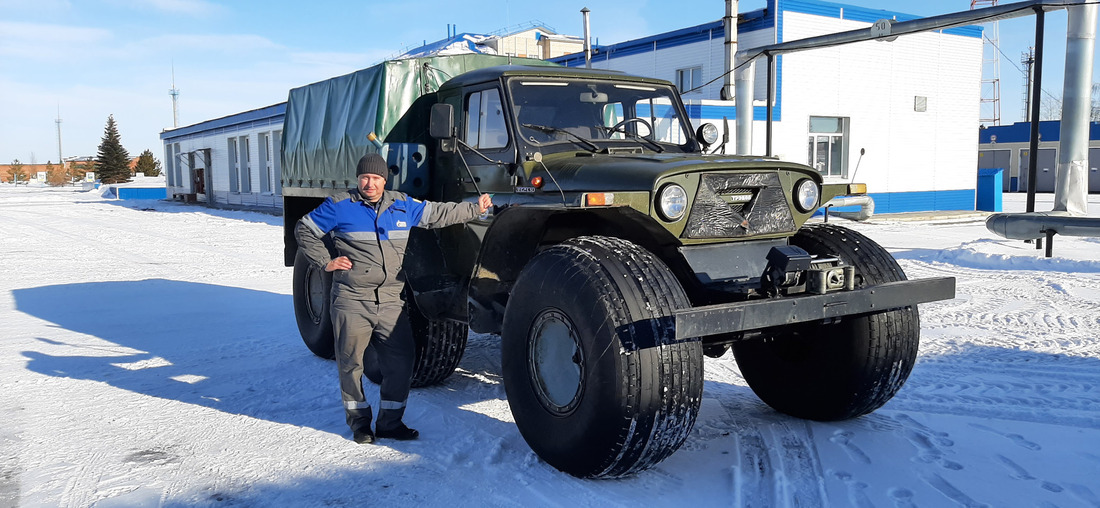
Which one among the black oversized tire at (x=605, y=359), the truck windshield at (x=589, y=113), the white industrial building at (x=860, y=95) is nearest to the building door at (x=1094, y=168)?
the white industrial building at (x=860, y=95)

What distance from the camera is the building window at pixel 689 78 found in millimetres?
25922

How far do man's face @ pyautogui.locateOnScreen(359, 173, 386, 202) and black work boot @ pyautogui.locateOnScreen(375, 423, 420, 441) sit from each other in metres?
1.46

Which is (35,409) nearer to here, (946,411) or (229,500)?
(229,500)

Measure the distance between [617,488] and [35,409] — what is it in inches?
171

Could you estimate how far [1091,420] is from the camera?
5258 mm

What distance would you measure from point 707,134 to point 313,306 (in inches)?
150

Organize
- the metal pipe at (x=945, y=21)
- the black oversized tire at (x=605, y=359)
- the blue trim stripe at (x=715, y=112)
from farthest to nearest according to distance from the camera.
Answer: the blue trim stripe at (x=715, y=112) → the metal pipe at (x=945, y=21) → the black oversized tire at (x=605, y=359)

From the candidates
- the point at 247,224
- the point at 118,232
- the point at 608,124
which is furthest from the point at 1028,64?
the point at 608,124

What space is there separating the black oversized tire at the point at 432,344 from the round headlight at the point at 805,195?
8.71ft

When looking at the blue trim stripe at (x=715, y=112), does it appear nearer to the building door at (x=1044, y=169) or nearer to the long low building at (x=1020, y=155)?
the long low building at (x=1020, y=155)

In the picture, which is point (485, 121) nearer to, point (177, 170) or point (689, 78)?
point (689, 78)

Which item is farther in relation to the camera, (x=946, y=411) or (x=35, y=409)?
(x=35, y=409)

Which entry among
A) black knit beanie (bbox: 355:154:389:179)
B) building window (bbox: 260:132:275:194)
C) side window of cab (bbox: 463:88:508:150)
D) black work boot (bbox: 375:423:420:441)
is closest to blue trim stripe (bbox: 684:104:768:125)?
side window of cab (bbox: 463:88:508:150)

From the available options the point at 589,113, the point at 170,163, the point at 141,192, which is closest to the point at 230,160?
the point at 170,163
